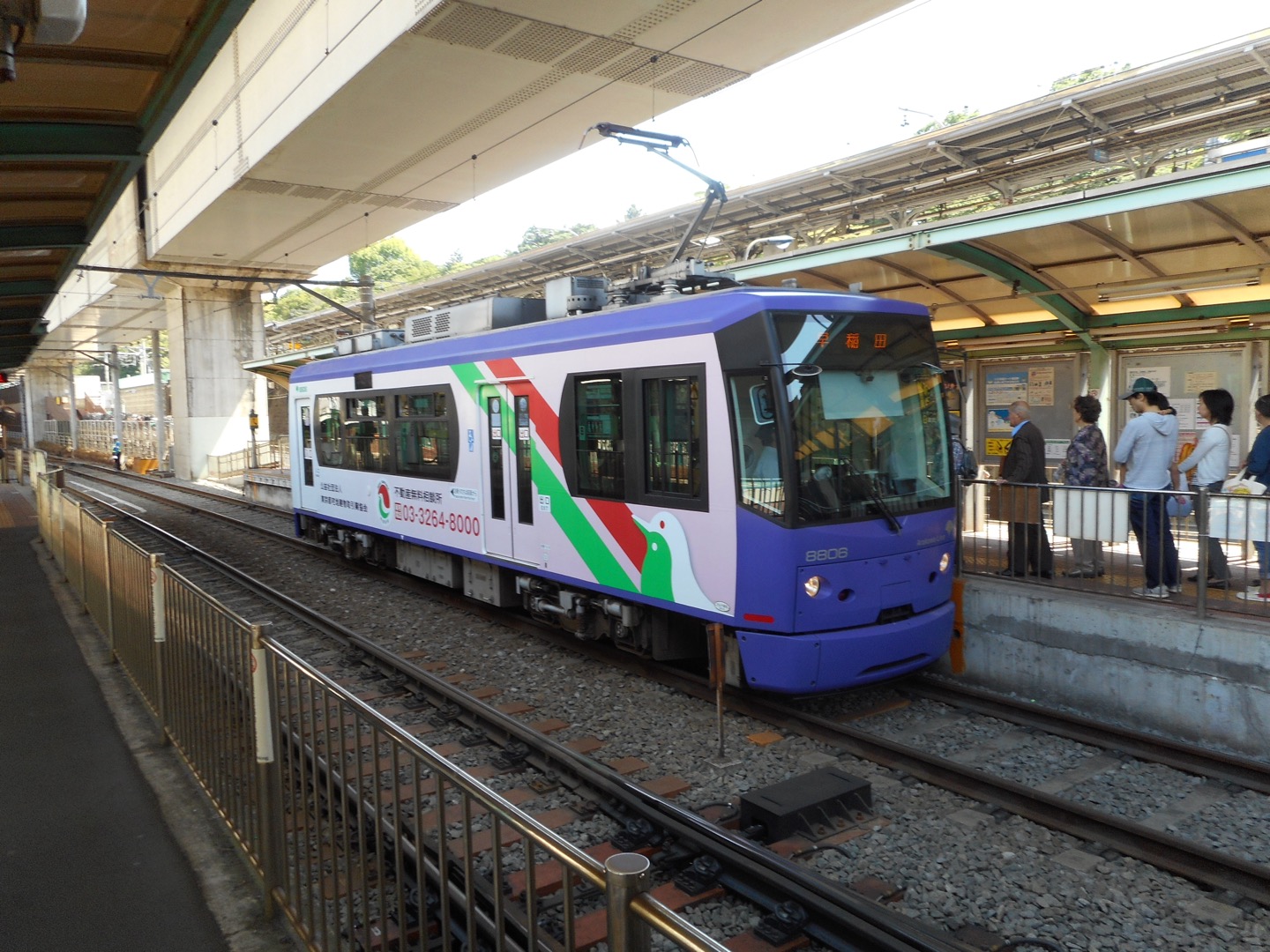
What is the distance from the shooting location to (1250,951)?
3869mm

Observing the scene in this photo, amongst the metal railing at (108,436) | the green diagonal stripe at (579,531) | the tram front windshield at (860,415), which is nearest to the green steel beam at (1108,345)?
the tram front windshield at (860,415)

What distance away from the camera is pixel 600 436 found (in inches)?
308

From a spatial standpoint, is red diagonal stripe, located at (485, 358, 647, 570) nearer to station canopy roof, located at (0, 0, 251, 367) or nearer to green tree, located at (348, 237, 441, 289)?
station canopy roof, located at (0, 0, 251, 367)

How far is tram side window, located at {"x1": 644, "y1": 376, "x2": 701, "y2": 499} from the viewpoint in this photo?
22.5 feet

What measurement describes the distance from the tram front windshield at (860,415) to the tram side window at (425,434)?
463 centimetres

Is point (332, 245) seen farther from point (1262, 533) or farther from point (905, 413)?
point (1262, 533)

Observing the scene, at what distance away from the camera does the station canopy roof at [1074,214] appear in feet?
25.2

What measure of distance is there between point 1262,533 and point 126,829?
746cm

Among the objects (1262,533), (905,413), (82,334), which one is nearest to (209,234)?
(905,413)

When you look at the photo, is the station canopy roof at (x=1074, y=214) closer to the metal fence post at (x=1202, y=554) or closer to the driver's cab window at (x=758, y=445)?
the driver's cab window at (x=758, y=445)

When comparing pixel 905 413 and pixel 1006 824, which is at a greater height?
pixel 905 413

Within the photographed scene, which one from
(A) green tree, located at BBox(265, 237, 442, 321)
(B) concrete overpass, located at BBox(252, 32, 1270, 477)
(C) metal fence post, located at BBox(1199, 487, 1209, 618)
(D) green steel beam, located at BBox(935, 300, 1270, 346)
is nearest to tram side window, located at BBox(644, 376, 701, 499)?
(B) concrete overpass, located at BBox(252, 32, 1270, 477)

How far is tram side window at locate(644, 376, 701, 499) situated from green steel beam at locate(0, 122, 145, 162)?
4.13 meters

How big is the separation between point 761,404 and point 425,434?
17.6 ft
